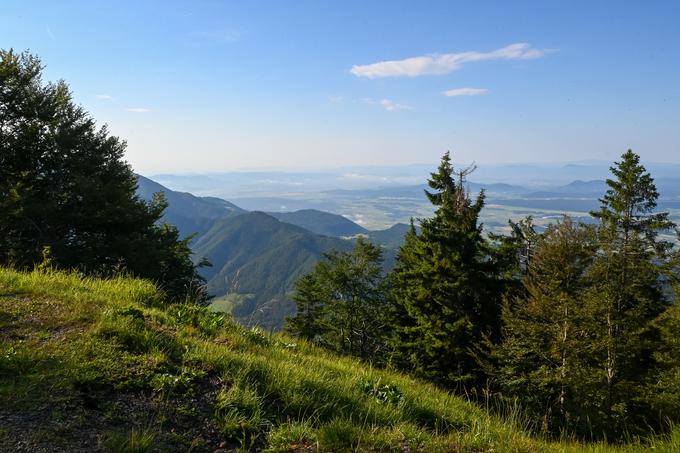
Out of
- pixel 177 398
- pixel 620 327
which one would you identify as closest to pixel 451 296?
pixel 620 327

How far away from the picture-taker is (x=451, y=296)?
2655 cm

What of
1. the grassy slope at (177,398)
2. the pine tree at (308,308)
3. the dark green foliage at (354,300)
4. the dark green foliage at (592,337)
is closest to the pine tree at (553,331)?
the dark green foliage at (592,337)

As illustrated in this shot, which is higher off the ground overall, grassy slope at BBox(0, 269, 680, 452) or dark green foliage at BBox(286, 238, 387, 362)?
grassy slope at BBox(0, 269, 680, 452)

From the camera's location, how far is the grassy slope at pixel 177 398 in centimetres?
357

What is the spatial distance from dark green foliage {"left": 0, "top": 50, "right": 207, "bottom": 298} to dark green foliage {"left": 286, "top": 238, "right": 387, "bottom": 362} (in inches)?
641

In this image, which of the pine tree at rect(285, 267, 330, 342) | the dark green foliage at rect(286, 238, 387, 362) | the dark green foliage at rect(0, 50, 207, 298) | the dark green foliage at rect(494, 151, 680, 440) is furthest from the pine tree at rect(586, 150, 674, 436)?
the pine tree at rect(285, 267, 330, 342)

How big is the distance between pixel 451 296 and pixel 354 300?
13518 mm

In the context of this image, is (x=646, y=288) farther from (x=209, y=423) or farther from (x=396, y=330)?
(x=209, y=423)

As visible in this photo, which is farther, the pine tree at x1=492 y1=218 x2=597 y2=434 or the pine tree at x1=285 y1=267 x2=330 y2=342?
the pine tree at x1=285 y1=267 x2=330 y2=342

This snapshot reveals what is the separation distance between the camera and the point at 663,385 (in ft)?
64.7

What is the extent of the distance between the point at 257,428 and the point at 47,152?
29807 millimetres

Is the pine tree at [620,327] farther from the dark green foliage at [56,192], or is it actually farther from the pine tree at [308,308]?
the pine tree at [308,308]

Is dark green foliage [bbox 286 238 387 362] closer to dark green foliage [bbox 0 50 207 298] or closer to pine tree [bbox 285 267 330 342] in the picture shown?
pine tree [bbox 285 267 330 342]

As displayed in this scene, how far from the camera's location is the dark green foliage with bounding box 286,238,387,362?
37.8 m
